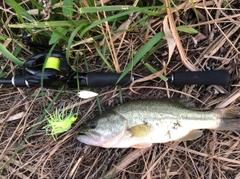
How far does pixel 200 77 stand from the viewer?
2.87 m

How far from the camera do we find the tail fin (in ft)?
9.33

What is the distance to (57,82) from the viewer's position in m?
2.82

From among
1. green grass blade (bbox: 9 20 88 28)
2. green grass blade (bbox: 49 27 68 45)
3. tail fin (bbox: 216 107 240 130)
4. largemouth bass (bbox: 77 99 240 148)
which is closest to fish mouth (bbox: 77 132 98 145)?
largemouth bass (bbox: 77 99 240 148)

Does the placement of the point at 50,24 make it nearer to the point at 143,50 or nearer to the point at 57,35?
the point at 57,35

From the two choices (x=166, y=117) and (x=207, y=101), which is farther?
(x=207, y=101)

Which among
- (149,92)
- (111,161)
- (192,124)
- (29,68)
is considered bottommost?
(111,161)

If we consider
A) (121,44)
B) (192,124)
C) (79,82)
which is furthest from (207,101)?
(79,82)

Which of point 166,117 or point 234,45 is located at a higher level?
point 234,45

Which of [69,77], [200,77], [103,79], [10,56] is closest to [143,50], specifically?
[103,79]

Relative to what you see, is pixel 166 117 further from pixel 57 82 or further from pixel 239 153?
pixel 57 82

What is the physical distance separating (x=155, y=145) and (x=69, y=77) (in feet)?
3.48

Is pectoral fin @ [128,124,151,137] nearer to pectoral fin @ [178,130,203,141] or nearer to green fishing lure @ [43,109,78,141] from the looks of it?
pectoral fin @ [178,130,203,141]

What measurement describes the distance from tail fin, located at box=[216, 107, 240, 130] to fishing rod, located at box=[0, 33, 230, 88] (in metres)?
0.25

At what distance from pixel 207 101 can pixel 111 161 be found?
111 centimetres
